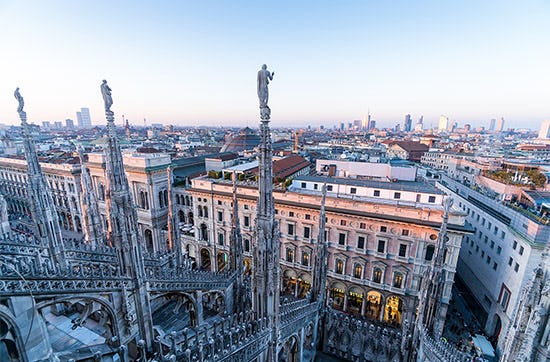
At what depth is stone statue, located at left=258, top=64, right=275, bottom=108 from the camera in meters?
9.11

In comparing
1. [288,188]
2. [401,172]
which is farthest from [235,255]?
[401,172]

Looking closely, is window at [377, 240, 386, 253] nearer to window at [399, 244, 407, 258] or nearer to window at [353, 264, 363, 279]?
window at [399, 244, 407, 258]

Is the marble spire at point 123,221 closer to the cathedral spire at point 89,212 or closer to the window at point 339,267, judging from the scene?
the cathedral spire at point 89,212

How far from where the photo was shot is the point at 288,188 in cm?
3397

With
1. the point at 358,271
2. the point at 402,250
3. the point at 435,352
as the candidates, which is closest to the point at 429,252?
the point at 402,250

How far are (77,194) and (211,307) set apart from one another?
139 feet

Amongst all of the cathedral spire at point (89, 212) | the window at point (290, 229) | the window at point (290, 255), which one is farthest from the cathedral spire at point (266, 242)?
the cathedral spire at point (89, 212)

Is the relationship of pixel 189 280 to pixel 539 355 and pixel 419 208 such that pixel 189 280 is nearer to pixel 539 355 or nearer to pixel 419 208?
pixel 539 355

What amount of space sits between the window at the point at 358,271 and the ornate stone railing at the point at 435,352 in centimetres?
1417

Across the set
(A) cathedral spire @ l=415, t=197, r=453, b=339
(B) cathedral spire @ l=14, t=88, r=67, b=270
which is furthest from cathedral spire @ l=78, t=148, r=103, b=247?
(A) cathedral spire @ l=415, t=197, r=453, b=339

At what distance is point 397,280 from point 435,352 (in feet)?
49.9

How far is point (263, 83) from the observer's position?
30.2 feet

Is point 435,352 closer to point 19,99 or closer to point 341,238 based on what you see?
point 341,238

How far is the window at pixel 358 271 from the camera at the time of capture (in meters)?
29.0
